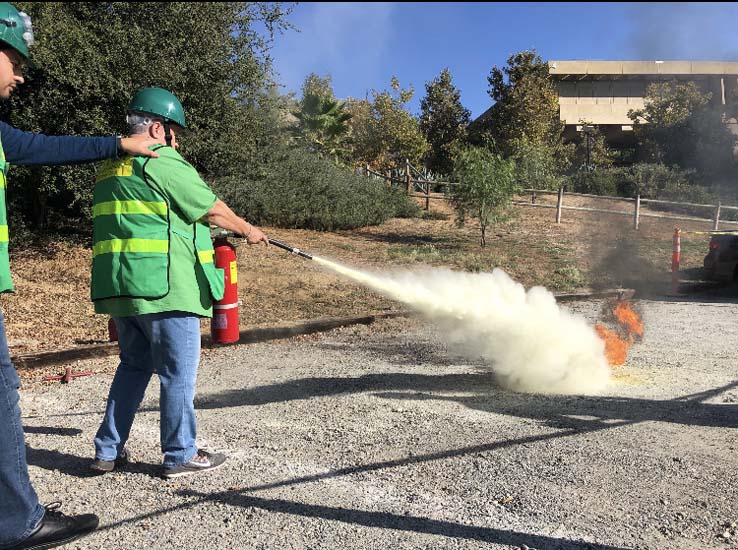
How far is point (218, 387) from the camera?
221 inches

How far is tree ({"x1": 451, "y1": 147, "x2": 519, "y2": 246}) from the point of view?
15625mm

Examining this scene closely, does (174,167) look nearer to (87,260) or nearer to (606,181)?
(87,260)

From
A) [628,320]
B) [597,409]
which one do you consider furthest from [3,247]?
[628,320]

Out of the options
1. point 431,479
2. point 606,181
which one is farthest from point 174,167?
point 606,181

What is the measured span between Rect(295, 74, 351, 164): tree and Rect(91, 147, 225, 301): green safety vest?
94.7 ft

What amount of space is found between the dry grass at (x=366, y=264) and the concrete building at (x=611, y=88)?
3867 mm

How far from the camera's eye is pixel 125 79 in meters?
11.6

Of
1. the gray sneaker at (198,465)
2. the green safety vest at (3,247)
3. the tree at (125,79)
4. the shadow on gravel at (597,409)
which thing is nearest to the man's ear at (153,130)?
the green safety vest at (3,247)

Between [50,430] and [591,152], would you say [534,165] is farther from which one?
[50,430]

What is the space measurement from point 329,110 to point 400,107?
A: 372cm

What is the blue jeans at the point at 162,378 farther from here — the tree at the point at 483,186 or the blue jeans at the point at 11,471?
the tree at the point at 483,186

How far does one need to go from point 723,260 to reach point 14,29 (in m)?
11.7

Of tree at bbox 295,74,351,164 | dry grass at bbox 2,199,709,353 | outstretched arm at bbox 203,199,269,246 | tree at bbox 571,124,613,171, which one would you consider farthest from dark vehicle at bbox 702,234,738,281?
tree at bbox 295,74,351,164

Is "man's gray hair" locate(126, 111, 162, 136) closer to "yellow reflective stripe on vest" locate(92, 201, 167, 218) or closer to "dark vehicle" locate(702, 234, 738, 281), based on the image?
"yellow reflective stripe on vest" locate(92, 201, 167, 218)
